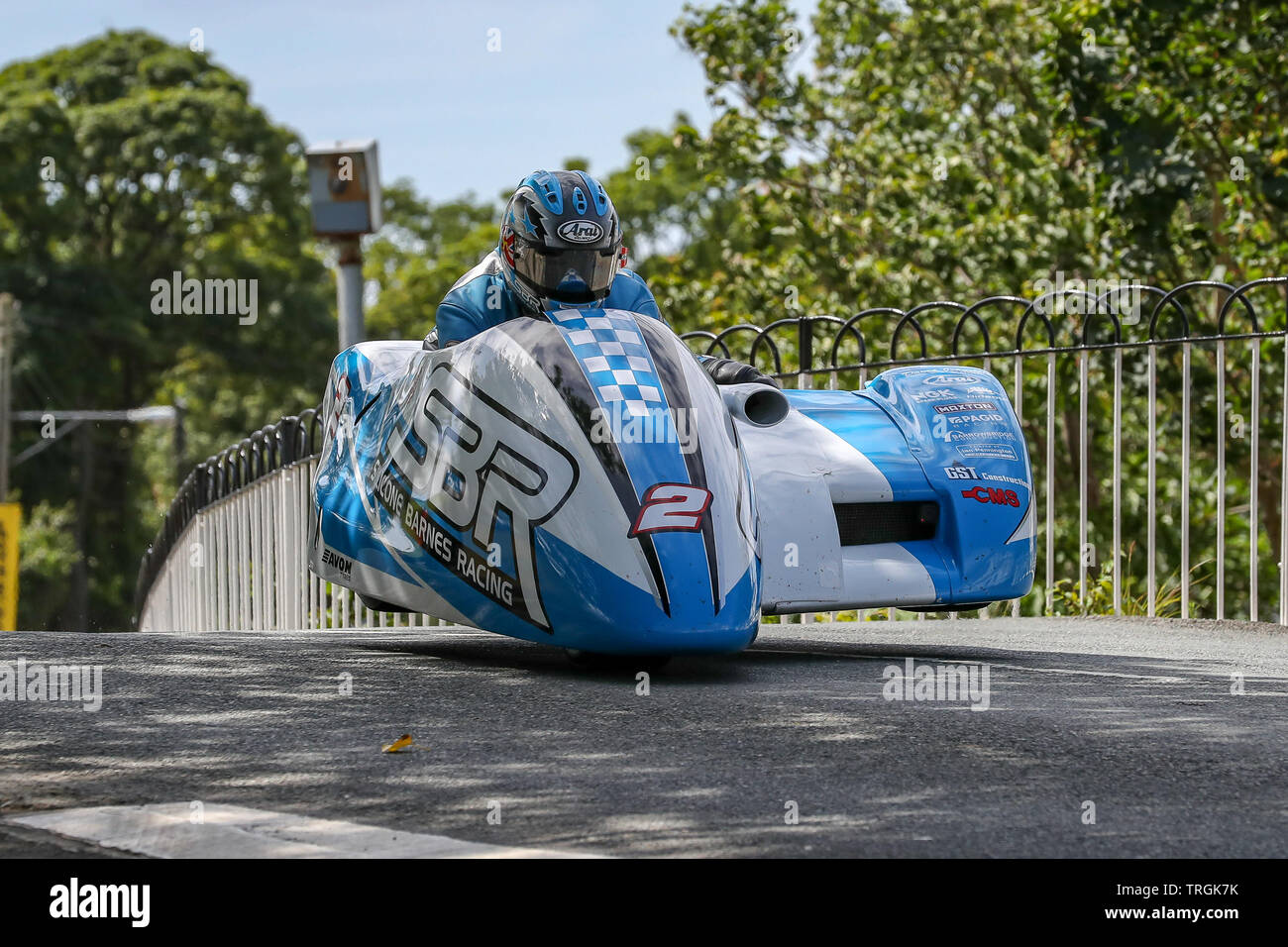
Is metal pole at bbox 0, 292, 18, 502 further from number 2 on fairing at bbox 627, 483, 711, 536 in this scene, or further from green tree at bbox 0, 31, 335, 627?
number 2 on fairing at bbox 627, 483, 711, 536

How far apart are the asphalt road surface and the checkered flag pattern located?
950mm

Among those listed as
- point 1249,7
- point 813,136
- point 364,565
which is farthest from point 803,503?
point 813,136

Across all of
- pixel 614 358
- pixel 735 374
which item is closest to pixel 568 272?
pixel 614 358

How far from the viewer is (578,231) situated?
6102 millimetres

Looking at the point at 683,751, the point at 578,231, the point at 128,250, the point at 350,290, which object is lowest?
the point at 683,751

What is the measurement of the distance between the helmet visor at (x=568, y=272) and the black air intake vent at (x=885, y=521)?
1300 mm

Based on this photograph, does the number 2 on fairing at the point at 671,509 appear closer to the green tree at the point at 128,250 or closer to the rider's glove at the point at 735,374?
the rider's glove at the point at 735,374

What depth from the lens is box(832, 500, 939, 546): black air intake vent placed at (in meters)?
6.61

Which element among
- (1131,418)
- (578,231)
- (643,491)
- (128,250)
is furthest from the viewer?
(128,250)

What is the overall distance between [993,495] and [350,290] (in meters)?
6.01

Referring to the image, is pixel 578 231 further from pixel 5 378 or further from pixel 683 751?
pixel 5 378

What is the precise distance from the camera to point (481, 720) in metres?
4.79
